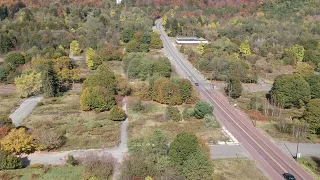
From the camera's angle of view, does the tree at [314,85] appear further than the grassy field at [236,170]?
Yes

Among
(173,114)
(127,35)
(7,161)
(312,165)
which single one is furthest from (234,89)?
(127,35)

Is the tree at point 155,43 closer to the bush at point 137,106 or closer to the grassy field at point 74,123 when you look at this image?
the grassy field at point 74,123

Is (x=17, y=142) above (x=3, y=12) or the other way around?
the other way around

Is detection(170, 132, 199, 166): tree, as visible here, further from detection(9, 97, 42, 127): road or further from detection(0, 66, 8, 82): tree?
detection(0, 66, 8, 82): tree

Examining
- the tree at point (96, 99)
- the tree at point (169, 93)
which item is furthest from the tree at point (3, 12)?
the tree at point (169, 93)

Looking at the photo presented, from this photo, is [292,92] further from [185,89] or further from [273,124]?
[185,89]

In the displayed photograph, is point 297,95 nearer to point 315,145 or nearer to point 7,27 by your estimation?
point 315,145
